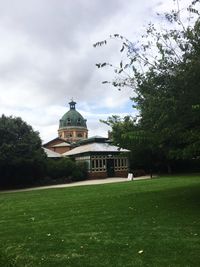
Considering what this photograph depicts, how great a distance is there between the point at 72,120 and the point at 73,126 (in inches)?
70.6

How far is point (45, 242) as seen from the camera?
9375 millimetres

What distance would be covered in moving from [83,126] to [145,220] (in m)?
88.8

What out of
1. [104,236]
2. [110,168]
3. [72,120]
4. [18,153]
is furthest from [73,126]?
[104,236]

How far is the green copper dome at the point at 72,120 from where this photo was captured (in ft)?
325

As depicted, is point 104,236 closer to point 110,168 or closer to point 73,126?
point 110,168

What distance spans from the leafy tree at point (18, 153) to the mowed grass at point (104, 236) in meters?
21.8

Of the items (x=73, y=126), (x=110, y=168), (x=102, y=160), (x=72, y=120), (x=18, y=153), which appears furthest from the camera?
(x=72, y=120)

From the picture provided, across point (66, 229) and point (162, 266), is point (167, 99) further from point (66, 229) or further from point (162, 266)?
point (162, 266)

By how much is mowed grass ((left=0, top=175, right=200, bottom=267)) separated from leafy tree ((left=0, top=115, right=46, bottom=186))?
21827 mm

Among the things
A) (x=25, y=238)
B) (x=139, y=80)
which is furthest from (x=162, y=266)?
(x=139, y=80)

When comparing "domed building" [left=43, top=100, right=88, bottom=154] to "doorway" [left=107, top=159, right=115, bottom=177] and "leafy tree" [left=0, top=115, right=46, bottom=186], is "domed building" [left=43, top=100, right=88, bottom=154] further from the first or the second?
"leafy tree" [left=0, top=115, right=46, bottom=186]

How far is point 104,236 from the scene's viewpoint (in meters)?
9.70

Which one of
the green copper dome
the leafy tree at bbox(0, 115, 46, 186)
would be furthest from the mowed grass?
the green copper dome

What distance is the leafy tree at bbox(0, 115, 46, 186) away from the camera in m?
36.8
